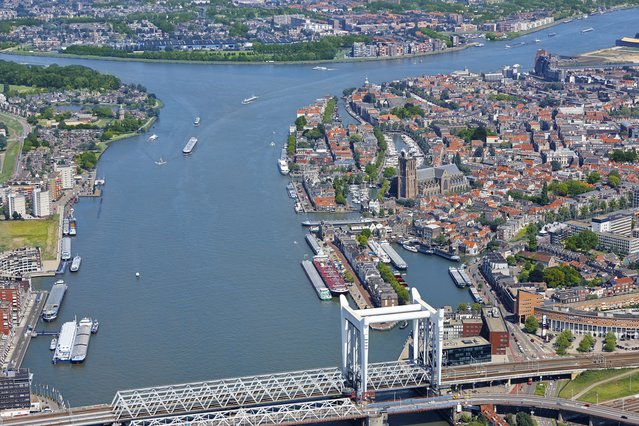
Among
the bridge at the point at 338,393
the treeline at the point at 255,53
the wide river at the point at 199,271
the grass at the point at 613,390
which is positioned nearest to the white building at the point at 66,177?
the wide river at the point at 199,271

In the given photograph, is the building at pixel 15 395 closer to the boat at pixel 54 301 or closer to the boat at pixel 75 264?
the boat at pixel 54 301

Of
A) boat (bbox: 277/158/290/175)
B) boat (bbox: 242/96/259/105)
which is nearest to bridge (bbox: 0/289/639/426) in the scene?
boat (bbox: 277/158/290/175)

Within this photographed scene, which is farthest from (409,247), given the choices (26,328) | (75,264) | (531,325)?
(26,328)

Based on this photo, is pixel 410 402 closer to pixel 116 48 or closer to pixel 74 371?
pixel 74 371

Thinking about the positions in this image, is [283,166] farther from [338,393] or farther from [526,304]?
[338,393]

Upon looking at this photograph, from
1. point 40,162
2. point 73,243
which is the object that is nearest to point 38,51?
point 40,162
